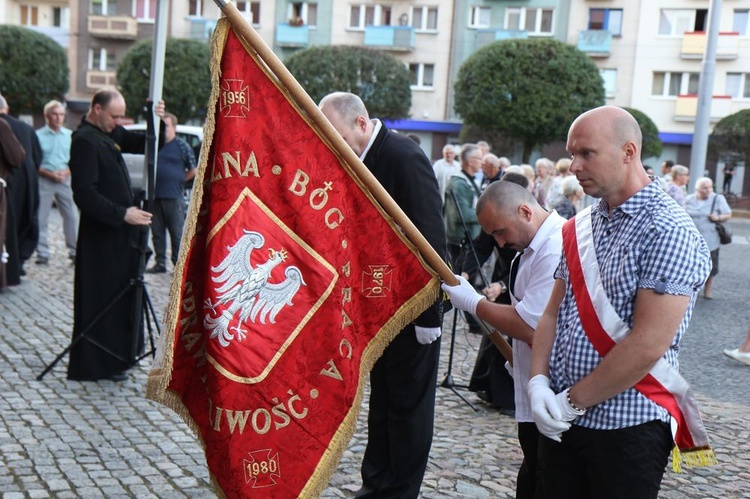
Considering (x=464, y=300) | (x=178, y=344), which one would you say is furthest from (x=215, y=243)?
(x=464, y=300)

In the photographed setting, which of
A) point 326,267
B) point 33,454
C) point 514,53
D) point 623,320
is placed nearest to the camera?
point 623,320

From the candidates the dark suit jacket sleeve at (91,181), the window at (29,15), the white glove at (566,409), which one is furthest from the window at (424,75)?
the white glove at (566,409)

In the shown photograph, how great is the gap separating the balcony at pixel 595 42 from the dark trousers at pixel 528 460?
39.9 meters

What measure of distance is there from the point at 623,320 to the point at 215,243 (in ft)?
4.65

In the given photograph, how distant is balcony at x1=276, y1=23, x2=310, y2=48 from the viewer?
145 feet

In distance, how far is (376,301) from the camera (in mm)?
3506

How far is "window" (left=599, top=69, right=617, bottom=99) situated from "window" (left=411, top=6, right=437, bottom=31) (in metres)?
8.70

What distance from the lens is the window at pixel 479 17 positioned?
4328 cm

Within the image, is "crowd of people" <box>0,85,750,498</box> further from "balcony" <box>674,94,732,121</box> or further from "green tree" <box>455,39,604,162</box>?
"balcony" <box>674,94,732,121</box>

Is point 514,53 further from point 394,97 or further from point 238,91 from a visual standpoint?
point 238,91

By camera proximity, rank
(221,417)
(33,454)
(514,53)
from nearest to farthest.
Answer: (221,417) < (33,454) < (514,53)

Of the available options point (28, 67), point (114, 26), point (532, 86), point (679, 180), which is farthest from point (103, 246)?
point (114, 26)

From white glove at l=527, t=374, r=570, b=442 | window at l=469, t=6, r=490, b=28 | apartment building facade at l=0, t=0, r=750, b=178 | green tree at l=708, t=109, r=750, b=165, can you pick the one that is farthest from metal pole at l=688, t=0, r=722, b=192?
window at l=469, t=6, r=490, b=28

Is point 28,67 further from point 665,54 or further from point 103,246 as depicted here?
point 103,246
